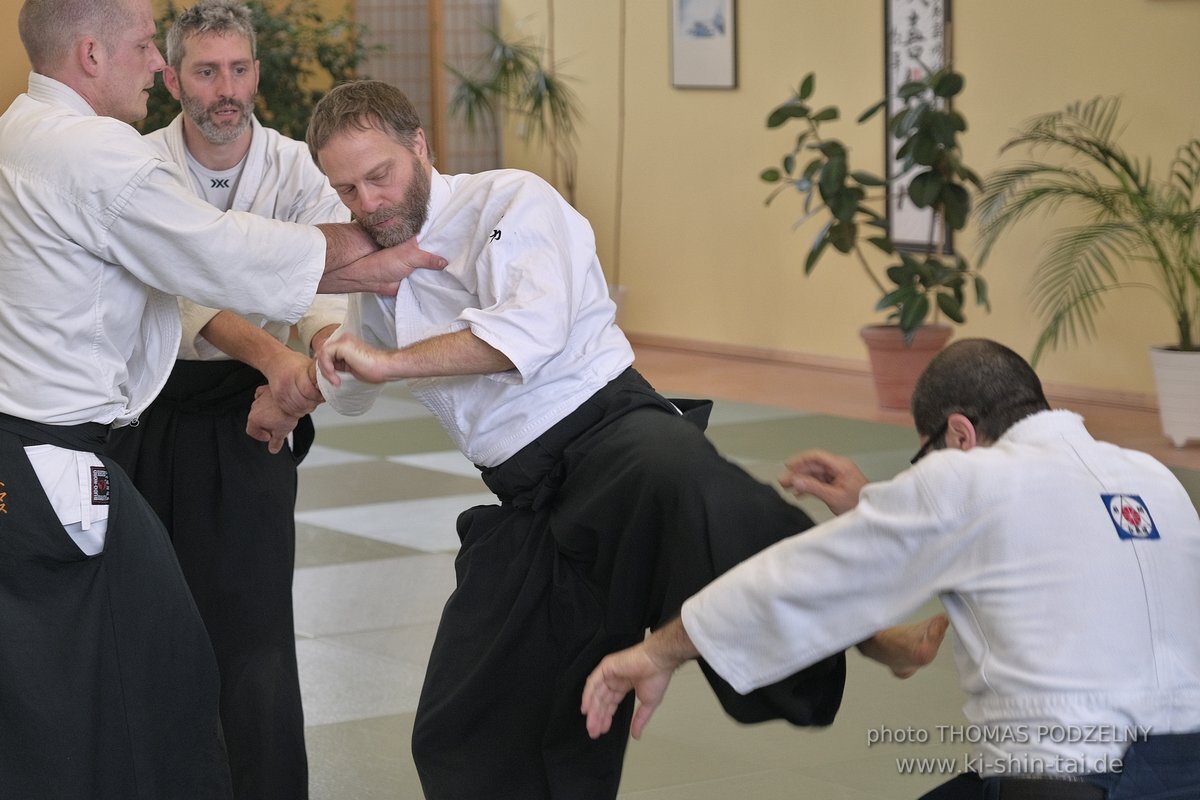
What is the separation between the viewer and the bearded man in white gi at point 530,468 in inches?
92.9

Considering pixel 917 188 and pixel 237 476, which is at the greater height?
pixel 917 188

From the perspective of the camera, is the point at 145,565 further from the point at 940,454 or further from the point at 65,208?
the point at 940,454

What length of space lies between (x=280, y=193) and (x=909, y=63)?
581 cm

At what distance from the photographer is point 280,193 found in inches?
124

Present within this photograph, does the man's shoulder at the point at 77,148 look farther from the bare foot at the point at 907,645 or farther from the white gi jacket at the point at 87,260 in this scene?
the bare foot at the point at 907,645

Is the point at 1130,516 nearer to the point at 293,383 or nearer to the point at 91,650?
the point at 293,383

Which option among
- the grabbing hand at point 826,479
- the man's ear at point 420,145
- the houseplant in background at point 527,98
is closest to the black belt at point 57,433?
the man's ear at point 420,145

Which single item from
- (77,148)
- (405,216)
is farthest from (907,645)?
(77,148)

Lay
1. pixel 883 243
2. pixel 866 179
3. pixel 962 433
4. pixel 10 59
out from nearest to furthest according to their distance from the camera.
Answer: pixel 962 433 < pixel 10 59 < pixel 866 179 < pixel 883 243

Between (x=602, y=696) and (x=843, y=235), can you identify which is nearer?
(x=602, y=696)

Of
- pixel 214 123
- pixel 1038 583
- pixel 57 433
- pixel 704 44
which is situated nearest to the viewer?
pixel 1038 583

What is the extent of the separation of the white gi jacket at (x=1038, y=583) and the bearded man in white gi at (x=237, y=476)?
4.73 ft

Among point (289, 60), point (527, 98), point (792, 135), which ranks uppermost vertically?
point (289, 60)

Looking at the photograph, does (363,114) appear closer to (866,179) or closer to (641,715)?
(641,715)
